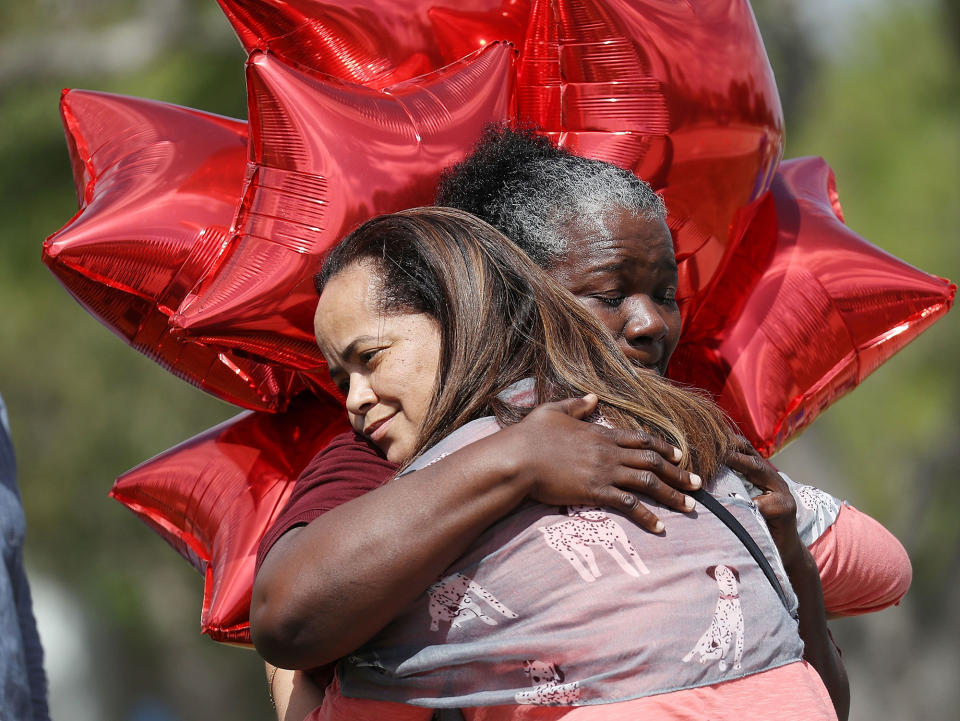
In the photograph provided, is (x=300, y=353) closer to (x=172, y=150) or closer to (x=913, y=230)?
(x=172, y=150)

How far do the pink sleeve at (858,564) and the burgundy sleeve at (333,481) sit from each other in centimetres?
68

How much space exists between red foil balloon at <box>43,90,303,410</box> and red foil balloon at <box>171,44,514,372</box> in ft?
0.51

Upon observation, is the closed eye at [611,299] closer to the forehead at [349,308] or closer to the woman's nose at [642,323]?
the woman's nose at [642,323]

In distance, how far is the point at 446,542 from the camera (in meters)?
1.27

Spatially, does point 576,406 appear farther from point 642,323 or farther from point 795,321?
point 795,321

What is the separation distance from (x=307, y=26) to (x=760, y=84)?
2.70 ft

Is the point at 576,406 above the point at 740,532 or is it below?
above

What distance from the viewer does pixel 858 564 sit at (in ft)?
6.06

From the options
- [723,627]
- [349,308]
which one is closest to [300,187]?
[349,308]

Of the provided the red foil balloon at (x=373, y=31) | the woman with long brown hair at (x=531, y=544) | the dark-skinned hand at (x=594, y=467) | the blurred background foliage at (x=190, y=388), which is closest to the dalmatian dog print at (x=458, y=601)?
the woman with long brown hair at (x=531, y=544)

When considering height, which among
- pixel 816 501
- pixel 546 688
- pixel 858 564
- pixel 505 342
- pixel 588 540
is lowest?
pixel 858 564

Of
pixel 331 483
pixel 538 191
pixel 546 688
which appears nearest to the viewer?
pixel 546 688

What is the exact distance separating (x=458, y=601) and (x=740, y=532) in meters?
0.35

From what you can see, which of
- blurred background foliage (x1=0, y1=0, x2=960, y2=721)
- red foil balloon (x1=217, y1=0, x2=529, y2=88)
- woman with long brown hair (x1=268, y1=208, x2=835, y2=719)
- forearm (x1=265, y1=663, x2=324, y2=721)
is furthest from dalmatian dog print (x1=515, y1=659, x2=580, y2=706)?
blurred background foliage (x1=0, y1=0, x2=960, y2=721)
